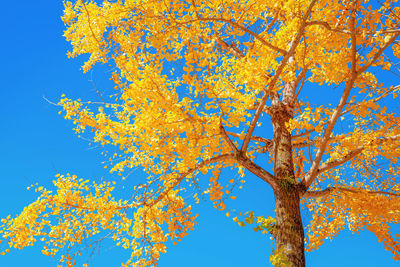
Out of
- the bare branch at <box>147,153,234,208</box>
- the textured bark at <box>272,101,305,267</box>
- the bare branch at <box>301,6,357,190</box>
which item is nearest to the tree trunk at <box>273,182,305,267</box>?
the textured bark at <box>272,101,305,267</box>

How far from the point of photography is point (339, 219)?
24.5 ft

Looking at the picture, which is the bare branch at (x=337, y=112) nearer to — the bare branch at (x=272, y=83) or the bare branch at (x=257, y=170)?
the bare branch at (x=257, y=170)

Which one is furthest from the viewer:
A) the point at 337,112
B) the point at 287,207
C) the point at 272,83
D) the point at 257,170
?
the point at 257,170

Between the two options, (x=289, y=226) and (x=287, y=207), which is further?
(x=287, y=207)

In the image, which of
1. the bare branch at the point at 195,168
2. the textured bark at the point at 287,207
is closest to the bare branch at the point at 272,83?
the bare branch at the point at 195,168

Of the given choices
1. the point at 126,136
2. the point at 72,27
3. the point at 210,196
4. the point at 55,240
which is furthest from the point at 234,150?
the point at 72,27

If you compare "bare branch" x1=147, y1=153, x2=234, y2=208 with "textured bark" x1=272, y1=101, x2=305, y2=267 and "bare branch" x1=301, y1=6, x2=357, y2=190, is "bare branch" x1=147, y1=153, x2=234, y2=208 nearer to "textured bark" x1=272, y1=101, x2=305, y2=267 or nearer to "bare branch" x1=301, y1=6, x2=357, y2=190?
"textured bark" x1=272, y1=101, x2=305, y2=267

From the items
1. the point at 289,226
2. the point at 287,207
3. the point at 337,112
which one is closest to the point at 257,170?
the point at 287,207

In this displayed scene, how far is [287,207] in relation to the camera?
15.7 ft

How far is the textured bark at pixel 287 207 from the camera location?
4.47 metres

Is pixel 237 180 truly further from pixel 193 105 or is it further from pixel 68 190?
pixel 68 190

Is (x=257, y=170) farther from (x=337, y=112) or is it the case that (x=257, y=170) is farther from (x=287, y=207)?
(x=337, y=112)

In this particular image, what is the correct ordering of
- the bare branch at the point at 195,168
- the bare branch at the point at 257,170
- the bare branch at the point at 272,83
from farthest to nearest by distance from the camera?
1. the bare branch at the point at 195,168
2. the bare branch at the point at 257,170
3. the bare branch at the point at 272,83

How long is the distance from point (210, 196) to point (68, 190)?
2.04 metres
